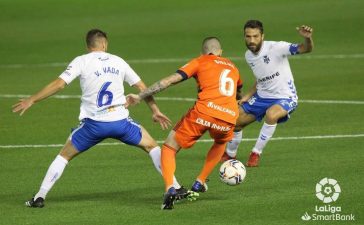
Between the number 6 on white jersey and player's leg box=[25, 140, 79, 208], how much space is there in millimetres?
2200

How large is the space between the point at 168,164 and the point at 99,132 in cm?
105

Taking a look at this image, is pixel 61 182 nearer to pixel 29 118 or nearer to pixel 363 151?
pixel 363 151

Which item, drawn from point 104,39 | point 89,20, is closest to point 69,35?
point 89,20

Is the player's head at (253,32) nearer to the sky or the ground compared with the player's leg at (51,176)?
nearer to the sky

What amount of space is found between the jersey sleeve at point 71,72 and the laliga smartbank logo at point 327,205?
3636mm

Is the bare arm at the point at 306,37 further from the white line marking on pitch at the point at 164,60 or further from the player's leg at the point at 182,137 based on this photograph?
the white line marking on pitch at the point at 164,60

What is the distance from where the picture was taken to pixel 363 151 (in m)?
19.3

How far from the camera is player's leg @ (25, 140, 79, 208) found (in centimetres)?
1550

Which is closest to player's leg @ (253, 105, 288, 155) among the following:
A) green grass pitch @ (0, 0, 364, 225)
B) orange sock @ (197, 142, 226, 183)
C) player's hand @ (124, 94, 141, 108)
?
green grass pitch @ (0, 0, 364, 225)

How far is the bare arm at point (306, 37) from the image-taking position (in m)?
17.8

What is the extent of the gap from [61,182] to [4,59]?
18.5m

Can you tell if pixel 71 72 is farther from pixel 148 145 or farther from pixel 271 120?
pixel 271 120

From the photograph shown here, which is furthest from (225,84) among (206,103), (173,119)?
(173,119)

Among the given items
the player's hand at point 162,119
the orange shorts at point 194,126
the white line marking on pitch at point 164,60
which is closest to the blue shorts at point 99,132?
the player's hand at point 162,119
